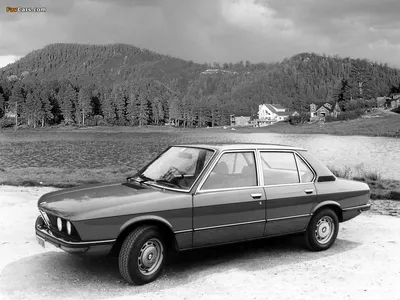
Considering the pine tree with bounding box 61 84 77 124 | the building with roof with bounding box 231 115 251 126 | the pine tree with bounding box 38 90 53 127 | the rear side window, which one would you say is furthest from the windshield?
the building with roof with bounding box 231 115 251 126

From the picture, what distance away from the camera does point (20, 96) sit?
141 m

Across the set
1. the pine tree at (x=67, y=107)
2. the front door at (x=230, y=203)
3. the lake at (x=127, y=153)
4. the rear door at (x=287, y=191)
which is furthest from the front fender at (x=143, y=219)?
the pine tree at (x=67, y=107)

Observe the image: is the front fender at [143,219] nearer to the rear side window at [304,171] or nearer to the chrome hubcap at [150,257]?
the chrome hubcap at [150,257]

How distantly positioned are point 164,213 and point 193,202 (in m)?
0.44

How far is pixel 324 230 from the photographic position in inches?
273

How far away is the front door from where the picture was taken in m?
5.68

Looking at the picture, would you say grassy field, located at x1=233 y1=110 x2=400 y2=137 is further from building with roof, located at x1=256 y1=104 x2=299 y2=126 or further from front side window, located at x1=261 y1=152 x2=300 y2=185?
front side window, located at x1=261 y1=152 x2=300 y2=185

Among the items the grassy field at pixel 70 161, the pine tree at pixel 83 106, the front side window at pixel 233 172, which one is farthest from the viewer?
the pine tree at pixel 83 106

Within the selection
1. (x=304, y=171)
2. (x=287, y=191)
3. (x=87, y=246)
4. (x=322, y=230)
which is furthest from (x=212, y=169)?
(x=322, y=230)

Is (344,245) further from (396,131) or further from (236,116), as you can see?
(236,116)

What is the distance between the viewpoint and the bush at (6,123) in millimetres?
131500

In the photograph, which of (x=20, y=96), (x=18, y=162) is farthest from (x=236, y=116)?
(x=18, y=162)

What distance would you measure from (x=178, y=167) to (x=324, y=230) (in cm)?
265

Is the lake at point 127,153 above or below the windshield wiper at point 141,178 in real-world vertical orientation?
below
